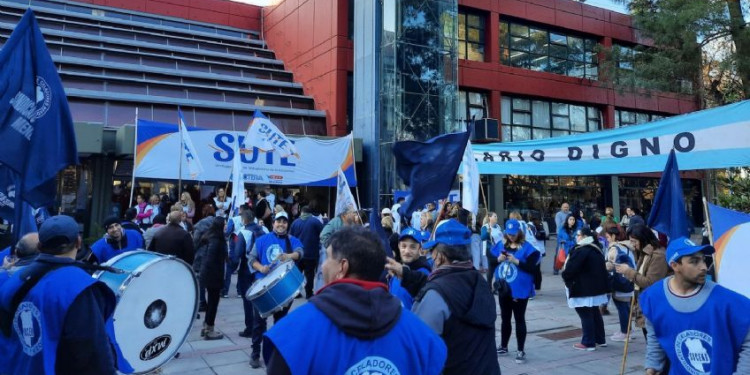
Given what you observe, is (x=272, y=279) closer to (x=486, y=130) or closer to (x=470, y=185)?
(x=470, y=185)

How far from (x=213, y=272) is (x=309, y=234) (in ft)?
8.79

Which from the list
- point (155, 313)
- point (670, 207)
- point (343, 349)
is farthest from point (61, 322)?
point (670, 207)

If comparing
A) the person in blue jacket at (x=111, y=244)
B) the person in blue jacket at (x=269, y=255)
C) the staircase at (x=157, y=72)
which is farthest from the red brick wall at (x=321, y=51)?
the person in blue jacket at (x=111, y=244)

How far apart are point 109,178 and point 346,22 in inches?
428

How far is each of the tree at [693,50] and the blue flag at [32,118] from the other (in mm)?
11939

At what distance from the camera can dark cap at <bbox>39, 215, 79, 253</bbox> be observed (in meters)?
2.91

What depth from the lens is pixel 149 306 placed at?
15.1 feet

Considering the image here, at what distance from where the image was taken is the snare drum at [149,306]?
14.4 ft

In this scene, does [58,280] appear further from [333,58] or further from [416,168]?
[333,58]

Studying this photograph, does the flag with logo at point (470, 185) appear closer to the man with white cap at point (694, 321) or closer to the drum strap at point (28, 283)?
the man with white cap at point (694, 321)

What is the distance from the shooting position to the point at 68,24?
73.5ft

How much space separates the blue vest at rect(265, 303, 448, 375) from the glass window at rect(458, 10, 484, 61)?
22421 mm

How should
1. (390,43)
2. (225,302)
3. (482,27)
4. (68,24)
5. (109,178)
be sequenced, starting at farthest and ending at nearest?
(482,27) → (68,24) → (390,43) → (109,178) → (225,302)

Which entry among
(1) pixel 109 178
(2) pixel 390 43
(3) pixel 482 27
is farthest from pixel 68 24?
(3) pixel 482 27
